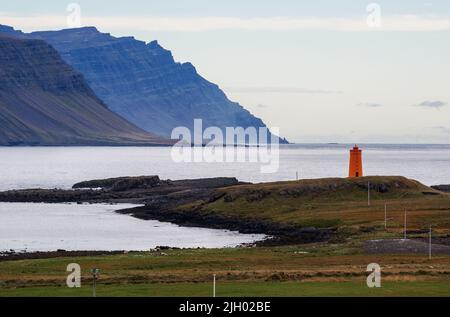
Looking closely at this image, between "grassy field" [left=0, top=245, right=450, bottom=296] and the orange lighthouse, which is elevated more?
the orange lighthouse

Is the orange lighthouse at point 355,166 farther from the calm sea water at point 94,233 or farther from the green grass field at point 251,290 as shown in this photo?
the green grass field at point 251,290

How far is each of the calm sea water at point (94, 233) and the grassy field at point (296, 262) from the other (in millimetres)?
8598

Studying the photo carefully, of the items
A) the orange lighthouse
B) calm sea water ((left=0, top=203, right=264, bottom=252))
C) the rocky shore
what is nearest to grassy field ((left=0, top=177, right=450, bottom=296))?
the rocky shore

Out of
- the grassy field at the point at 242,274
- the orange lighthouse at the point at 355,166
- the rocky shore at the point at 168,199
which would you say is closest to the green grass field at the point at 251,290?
the grassy field at the point at 242,274

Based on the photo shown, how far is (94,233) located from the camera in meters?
99.9

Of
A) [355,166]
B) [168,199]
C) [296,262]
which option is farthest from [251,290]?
[168,199]

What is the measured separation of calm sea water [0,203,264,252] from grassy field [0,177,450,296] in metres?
8.60

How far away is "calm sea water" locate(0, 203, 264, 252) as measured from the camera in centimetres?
8900

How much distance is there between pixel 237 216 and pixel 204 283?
A: 61.0 meters

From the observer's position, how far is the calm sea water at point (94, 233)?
89000mm

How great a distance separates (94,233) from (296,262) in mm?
38947

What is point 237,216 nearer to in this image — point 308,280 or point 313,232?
point 313,232

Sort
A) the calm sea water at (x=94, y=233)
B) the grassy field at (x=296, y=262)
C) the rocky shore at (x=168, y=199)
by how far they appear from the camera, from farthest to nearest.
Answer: the rocky shore at (x=168, y=199)
the calm sea water at (x=94, y=233)
the grassy field at (x=296, y=262)

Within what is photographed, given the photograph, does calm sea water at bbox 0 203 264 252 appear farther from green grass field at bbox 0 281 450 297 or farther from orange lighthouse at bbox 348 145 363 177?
green grass field at bbox 0 281 450 297
